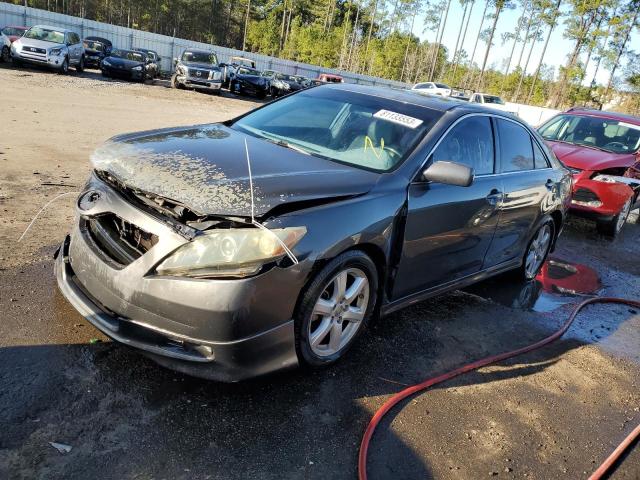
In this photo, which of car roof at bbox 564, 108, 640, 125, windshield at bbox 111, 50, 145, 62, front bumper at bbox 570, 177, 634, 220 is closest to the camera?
front bumper at bbox 570, 177, 634, 220

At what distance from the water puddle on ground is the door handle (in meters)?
1.22

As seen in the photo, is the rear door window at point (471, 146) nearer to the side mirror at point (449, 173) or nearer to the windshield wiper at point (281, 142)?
the side mirror at point (449, 173)

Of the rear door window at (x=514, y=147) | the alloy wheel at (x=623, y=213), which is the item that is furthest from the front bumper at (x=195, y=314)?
the alloy wheel at (x=623, y=213)

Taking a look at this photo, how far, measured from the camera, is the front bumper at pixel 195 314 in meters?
2.52

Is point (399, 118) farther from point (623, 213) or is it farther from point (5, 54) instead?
point (5, 54)

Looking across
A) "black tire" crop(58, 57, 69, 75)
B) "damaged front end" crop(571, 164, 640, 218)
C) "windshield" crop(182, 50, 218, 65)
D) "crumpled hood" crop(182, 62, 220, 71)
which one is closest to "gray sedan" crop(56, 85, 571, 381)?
"damaged front end" crop(571, 164, 640, 218)

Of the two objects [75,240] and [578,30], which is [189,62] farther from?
[578,30]

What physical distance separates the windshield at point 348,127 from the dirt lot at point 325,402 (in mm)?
1294

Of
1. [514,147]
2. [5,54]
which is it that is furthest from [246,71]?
[514,147]

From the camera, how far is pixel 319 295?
2893 millimetres

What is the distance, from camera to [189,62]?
23.4m

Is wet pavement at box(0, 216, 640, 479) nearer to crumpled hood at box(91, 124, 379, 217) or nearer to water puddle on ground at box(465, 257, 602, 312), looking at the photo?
water puddle on ground at box(465, 257, 602, 312)

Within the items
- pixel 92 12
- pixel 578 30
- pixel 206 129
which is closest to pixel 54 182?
pixel 206 129

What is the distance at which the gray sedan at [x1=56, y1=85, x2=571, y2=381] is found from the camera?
2.57 m
